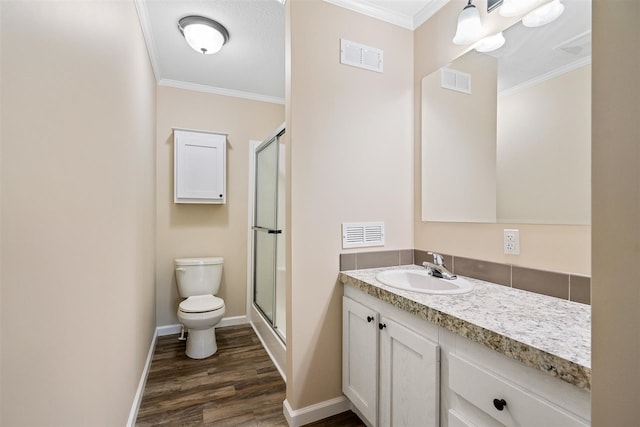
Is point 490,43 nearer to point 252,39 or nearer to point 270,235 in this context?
point 252,39

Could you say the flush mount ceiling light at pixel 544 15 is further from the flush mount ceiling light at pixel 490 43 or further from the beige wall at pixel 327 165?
the beige wall at pixel 327 165

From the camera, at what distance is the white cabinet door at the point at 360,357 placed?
1492mm

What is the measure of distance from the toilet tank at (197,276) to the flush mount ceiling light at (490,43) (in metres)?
2.68

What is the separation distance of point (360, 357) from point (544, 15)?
188 centimetres

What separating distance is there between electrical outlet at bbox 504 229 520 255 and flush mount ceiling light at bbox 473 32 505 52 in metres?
0.96

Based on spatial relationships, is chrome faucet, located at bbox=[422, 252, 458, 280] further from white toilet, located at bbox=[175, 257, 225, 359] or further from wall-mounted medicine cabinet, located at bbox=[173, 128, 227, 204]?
wall-mounted medicine cabinet, located at bbox=[173, 128, 227, 204]

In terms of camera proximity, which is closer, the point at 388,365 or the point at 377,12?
the point at 388,365

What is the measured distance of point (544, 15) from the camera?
132 cm

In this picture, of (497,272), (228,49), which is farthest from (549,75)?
(228,49)

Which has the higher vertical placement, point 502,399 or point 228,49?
point 228,49

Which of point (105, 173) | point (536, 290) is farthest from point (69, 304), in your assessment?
point (536, 290)

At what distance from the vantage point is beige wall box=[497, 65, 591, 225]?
3.93ft

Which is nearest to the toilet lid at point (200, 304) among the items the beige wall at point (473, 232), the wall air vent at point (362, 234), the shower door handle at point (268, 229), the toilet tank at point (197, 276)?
the toilet tank at point (197, 276)

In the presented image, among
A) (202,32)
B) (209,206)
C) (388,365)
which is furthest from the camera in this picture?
(209,206)
